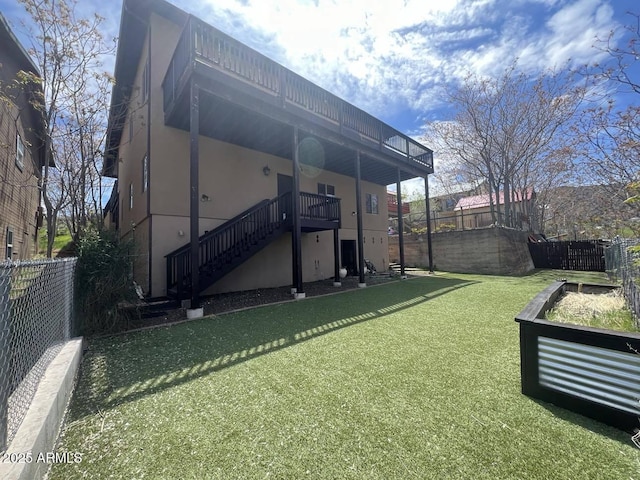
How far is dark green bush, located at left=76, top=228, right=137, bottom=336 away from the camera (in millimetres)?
4176

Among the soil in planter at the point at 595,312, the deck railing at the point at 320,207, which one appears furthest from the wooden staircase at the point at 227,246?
the soil in planter at the point at 595,312

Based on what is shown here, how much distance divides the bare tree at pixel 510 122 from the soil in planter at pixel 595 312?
1116 centimetres

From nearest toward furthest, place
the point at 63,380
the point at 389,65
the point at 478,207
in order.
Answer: the point at 63,380 < the point at 389,65 < the point at 478,207

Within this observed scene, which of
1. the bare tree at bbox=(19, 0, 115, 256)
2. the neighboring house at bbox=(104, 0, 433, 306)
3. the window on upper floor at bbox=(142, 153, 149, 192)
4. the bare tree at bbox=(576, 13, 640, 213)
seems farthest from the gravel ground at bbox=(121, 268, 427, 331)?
the bare tree at bbox=(576, 13, 640, 213)

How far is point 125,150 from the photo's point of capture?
10789mm

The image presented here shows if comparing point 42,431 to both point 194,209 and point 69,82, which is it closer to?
point 194,209

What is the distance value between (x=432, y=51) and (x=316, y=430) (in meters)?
12.0

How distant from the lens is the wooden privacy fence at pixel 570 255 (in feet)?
41.7

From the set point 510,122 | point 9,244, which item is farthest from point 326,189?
point 510,122

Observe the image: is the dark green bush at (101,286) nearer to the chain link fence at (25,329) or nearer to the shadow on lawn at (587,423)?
the chain link fence at (25,329)

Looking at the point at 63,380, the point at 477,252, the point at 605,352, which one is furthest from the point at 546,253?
the point at 63,380

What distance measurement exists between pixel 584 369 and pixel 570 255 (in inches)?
607

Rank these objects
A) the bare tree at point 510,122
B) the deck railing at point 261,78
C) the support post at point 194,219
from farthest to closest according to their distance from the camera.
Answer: the bare tree at point 510,122 → the deck railing at point 261,78 → the support post at point 194,219

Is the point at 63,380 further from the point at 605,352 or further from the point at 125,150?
the point at 125,150
